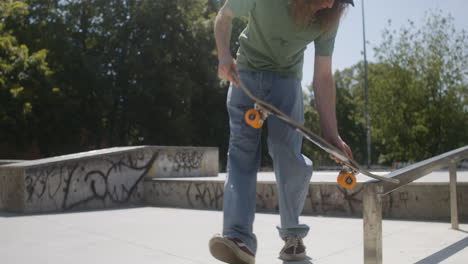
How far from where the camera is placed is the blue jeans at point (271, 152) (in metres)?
2.42

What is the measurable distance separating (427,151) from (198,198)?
19.1 m

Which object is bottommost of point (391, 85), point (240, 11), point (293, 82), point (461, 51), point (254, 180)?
point (254, 180)

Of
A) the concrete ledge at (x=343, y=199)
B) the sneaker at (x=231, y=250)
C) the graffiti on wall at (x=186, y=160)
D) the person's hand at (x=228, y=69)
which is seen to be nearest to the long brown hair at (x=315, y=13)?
the person's hand at (x=228, y=69)

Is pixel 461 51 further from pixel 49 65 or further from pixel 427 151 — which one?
pixel 49 65

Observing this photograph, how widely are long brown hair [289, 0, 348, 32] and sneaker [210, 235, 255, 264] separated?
51.0 inches

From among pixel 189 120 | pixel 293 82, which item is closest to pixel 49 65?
pixel 189 120

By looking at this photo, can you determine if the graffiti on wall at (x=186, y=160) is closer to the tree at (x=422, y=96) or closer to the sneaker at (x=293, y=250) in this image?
the sneaker at (x=293, y=250)

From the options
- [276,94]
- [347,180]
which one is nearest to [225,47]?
[276,94]

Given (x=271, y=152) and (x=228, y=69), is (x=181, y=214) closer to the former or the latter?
(x=271, y=152)

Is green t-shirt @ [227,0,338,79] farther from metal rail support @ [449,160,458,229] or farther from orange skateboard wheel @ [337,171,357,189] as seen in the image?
metal rail support @ [449,160,458,229]

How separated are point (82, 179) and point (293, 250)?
531 centimetres

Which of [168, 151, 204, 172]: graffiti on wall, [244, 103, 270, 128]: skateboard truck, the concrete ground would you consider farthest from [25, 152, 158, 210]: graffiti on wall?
[244, 103, 270, 128]: skateboard truck

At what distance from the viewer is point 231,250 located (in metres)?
2.20

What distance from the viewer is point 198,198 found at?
6.80 metres
